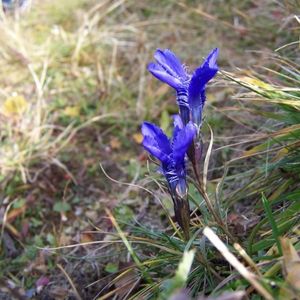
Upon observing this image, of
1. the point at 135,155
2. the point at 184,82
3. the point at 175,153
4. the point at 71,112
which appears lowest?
the point at 135,155

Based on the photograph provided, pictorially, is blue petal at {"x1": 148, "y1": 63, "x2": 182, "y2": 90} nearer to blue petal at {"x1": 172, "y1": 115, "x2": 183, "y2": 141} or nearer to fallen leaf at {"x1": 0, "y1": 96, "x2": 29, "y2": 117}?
blue petal at {"x1": 172, "y1": 115, "x2": 183, "y2": 141}

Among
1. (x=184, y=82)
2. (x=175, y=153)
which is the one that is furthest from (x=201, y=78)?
(x=175, y=153)

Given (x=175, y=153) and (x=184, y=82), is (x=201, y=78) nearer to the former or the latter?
(x=184, y=82)

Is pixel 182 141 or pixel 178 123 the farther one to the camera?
pixel 178 123

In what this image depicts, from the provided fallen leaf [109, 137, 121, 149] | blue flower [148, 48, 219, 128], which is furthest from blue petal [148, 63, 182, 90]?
fallen leaf [109, 137, 121, 149]

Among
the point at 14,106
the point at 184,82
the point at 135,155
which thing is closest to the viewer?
the point at 184,82

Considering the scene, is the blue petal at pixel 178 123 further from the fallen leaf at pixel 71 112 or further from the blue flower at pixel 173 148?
the fallen leaf at pixel 71 112

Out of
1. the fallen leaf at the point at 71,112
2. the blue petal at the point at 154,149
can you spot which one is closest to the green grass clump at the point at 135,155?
the fallen leaf at the point at 71,112
